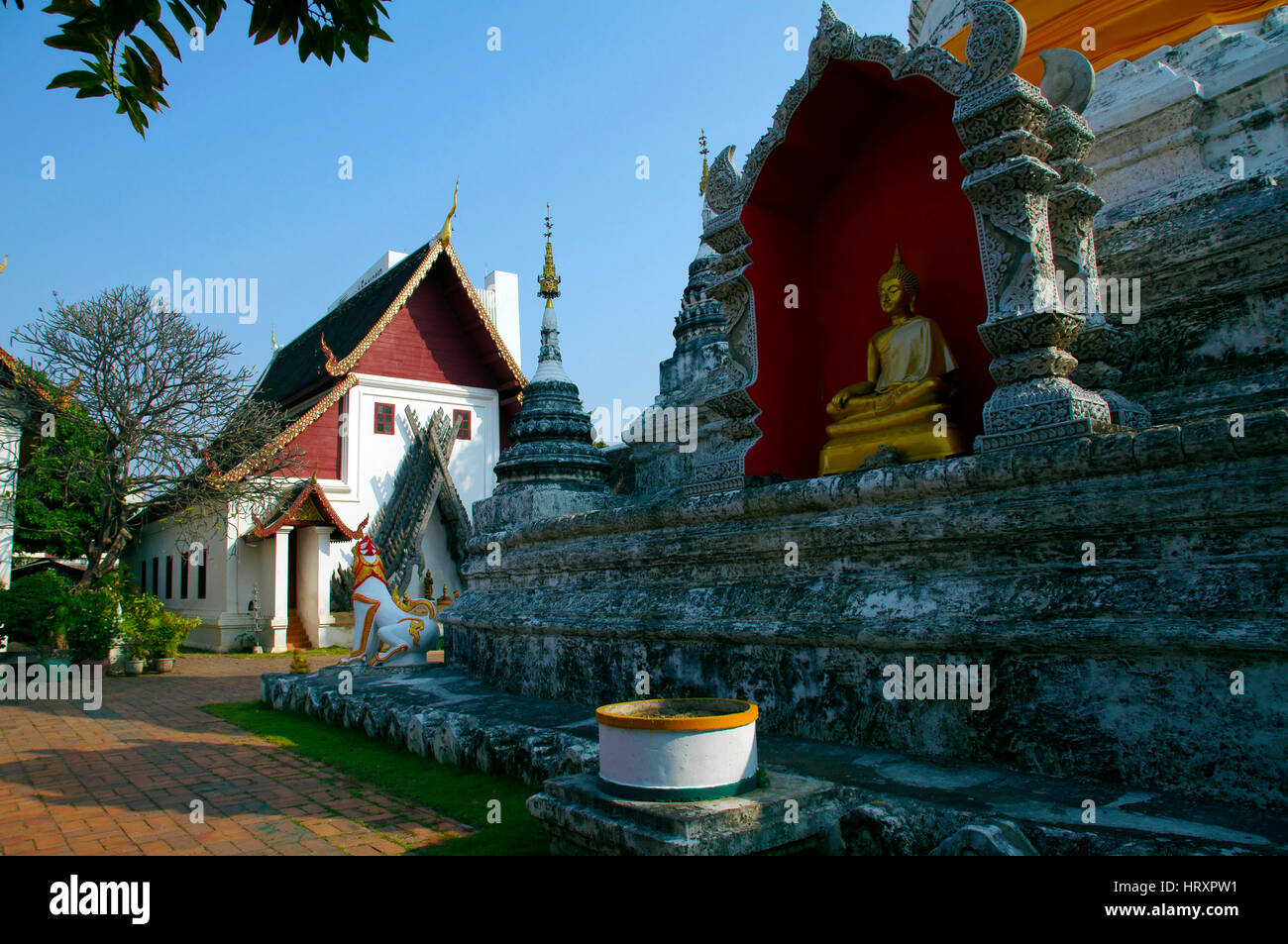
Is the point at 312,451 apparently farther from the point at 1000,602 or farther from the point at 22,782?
the point at 1000,602

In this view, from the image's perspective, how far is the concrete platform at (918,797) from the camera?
201 centimetres

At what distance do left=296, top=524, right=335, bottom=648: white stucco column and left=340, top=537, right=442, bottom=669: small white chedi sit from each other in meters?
8.58

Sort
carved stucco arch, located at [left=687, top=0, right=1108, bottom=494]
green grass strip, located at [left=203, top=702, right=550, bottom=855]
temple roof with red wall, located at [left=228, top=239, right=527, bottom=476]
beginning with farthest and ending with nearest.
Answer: temple roof with red wall, located at [left=228, top=239, right=527, bottom=476] < carved stucco arch, located at [left=687, top=0, right=1108, bottom=494] < green grass strip, located at [left=203, top=702, right=550, bottom=855]

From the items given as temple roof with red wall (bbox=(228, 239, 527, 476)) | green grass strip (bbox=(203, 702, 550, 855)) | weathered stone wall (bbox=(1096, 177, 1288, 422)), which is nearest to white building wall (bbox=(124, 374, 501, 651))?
temple roof with red wall (bbox=(228, 239, 527, 476))

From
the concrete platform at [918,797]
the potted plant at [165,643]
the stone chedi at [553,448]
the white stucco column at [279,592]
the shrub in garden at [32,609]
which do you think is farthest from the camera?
the white stucco column at [279,592]

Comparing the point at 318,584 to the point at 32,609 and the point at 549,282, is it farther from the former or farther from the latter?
the point at 549,282

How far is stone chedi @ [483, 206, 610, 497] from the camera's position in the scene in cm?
667

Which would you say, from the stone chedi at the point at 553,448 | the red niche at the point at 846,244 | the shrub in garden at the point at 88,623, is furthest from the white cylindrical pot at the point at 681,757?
the shrub in garden at the point at 88,623

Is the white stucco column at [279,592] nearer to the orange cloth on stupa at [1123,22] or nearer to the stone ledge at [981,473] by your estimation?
the stone ledge at [981,473]

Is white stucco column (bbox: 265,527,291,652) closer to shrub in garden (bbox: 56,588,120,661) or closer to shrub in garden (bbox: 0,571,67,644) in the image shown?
shrub in garden (bbox: 56,588,120,661)

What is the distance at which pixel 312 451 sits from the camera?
1664 cm

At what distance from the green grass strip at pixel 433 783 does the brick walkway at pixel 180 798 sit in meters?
0.08

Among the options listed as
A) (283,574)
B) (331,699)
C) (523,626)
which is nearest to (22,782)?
(331,699)

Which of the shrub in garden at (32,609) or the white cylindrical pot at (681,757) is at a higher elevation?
the white cylindrical pot at (681,757)
